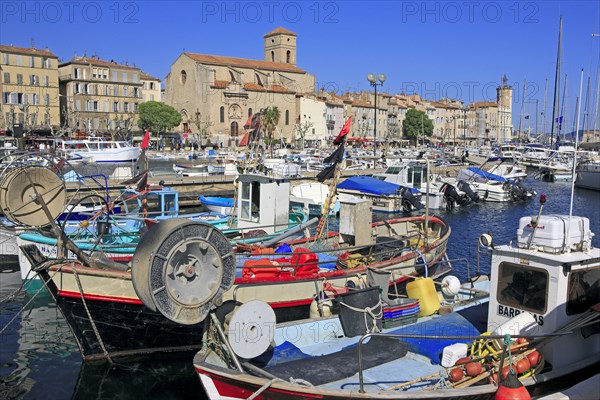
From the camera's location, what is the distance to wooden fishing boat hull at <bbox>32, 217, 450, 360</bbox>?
39.8ft

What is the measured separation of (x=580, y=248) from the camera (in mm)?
9055

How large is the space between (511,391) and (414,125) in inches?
4758

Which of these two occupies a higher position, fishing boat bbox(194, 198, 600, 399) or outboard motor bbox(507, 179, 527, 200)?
fishing boat bbox(194, 198, 600, 399)

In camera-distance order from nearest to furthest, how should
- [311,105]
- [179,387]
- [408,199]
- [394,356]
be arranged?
[394,356] < [179,387] < [408,199] < [311,105]

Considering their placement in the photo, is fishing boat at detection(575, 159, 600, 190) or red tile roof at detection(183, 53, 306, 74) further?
red tile roof at detection(183, 53, 306, 74)

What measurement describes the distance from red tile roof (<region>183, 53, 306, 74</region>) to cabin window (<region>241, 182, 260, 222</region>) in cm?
8630

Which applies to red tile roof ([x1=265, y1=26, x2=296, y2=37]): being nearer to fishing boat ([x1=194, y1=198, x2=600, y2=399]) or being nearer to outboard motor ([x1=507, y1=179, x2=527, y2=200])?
outboard motor ([x1=507, y1=179, x2=527, y2=200])

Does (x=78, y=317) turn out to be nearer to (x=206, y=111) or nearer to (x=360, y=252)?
(x=360, y=252)

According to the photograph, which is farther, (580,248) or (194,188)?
(194,188)

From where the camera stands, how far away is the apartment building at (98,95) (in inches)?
3686

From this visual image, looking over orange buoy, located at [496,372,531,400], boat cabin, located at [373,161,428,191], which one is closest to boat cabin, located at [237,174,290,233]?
orange buoy, located at [496,372,531,400]

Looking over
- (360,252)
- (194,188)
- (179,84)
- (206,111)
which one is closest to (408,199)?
(194,188)

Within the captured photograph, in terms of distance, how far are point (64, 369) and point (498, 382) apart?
9649mm

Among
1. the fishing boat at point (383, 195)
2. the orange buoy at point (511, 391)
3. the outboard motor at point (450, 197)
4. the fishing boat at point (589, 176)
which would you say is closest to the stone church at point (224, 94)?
A: the fishing boat at point (589, 176)
